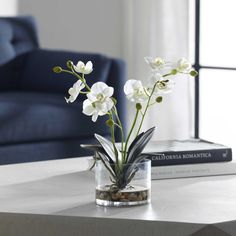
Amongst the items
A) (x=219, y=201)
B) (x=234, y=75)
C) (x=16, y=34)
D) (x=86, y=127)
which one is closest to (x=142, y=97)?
(x=219, y=201)

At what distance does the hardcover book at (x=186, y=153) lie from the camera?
6.66 feet

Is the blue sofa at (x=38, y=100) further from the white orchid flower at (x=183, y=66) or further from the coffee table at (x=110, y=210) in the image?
the white orchid flower at (x=183, y=66)

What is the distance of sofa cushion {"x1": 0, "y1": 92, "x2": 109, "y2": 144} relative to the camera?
11.5 feet

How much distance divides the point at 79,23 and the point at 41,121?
5.05 feet

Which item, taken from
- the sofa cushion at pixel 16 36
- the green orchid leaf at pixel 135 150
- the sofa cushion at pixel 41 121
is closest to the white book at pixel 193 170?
the green orchid leaf at pixel 135 150

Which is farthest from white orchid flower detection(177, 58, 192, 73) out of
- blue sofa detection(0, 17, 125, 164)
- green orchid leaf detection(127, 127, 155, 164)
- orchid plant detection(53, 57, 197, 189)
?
blue sofa detection(0, 17, 125, 164)

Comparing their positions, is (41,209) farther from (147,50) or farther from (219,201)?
(147,50)

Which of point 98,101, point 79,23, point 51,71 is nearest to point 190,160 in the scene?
point 98,101

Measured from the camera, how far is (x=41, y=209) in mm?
1677

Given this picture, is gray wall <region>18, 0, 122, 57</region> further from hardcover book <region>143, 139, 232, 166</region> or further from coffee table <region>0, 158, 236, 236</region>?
coffee table <region>0, 158, 236, 236</region>

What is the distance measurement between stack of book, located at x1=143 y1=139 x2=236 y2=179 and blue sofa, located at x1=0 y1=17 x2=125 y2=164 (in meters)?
1.46

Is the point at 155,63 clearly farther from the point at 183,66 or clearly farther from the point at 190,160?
the point at 190,160

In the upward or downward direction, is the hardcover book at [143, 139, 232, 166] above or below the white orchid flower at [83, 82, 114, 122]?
below

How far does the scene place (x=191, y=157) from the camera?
2066 mm
